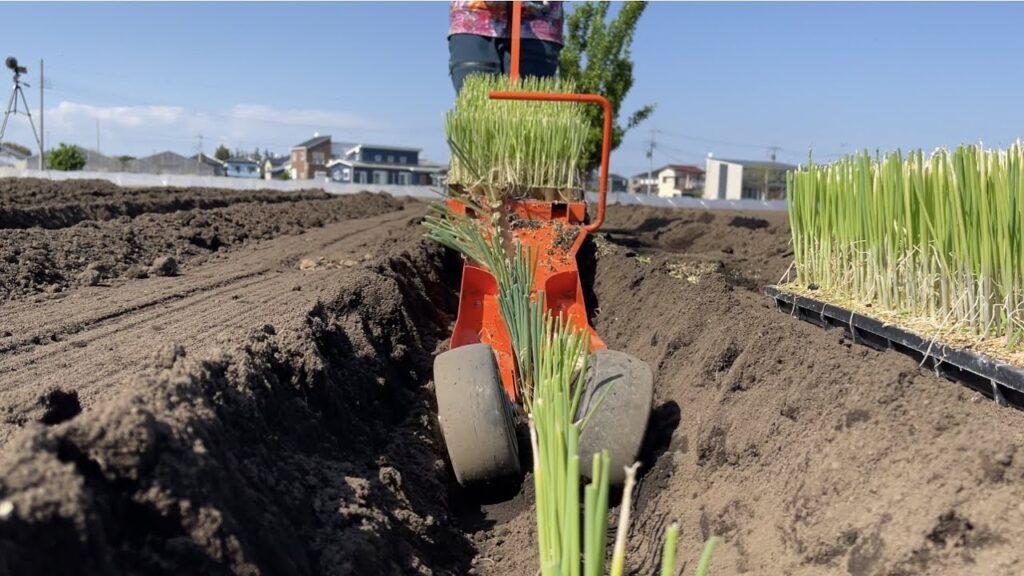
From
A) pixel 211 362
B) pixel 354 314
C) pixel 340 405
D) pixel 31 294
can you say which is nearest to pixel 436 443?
pixel 340 405

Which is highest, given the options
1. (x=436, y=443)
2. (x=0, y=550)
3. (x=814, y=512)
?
(x=0, y=550)

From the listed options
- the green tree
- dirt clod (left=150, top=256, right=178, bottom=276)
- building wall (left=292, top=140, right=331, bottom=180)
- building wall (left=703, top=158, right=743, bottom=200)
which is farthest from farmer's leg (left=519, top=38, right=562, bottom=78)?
building wall (left=292, top=140, right=331, bottom=180)

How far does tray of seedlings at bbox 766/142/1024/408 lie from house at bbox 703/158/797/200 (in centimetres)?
6314

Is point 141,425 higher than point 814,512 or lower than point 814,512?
higher

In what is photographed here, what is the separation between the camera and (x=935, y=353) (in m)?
2.94

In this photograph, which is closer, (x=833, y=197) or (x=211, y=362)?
(x=211, y=362)

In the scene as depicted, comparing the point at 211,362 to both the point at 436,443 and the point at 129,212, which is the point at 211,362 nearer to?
the point at 436,443

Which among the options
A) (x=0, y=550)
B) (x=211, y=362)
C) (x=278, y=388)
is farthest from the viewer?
(x=278, y=388)

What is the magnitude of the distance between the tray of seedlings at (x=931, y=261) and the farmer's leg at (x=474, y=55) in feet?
A: 14.3

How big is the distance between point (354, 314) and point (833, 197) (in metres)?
2.52

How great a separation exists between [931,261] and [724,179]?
68.5 meters

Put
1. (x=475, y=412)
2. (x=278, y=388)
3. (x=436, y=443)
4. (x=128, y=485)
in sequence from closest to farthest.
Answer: (x=128, y=485) < (x=278, y=388) < (x=475, y=412) < (x=436, y=443)

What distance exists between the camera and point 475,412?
3.28 m

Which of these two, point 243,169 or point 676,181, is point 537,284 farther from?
point 676,181
